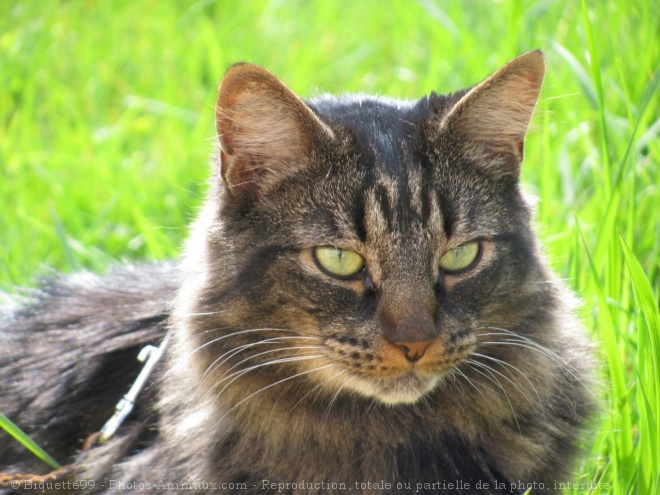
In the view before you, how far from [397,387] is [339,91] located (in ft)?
9.89

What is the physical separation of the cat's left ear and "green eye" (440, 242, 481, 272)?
277 millimetres

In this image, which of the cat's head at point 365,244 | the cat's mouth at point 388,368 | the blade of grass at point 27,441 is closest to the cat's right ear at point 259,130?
the cat's head at point 365,244

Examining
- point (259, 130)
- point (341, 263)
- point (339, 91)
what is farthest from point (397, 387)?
point (339, 91)

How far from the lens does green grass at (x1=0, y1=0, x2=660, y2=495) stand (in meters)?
2.75

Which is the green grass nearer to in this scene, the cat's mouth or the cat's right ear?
the cat's mouth

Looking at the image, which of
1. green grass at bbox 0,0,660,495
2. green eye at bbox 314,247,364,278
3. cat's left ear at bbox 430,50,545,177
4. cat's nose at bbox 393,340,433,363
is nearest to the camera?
cat's nose at bbox 393,340,433,363

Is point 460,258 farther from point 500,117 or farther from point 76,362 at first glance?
point 76,362

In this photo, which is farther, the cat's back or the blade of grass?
the cat's back

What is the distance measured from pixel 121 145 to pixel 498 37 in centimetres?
233

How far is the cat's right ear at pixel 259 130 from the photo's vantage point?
2.29 metres

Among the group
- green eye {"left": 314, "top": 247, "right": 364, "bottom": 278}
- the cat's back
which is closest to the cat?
green eye {"left": 314, "top": 247, "right": 364, "bottom": 278}

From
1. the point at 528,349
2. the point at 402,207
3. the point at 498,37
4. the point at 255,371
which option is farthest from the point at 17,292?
the point at 498,37

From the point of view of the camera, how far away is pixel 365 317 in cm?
221

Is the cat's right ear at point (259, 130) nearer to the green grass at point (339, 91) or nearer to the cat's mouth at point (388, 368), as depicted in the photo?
the cat's mouth at point (388, 368)
